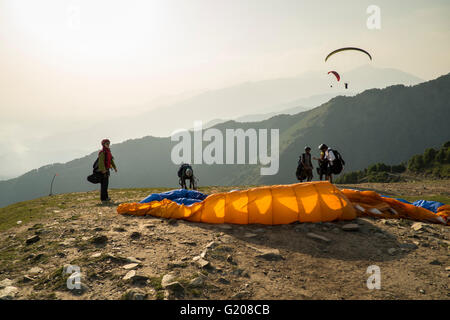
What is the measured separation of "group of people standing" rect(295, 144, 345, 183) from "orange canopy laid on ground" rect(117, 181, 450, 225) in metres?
5.18

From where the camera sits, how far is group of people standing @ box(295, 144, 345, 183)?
1312 centimetres

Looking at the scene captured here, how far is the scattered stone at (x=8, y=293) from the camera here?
161 inches

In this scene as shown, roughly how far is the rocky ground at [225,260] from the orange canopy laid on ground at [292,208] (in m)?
0.26

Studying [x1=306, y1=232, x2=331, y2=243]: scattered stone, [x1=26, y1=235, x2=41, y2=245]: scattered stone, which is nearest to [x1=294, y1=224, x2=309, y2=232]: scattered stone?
[x1=306, y1=232, x2=331, y2=243]: scattered stone

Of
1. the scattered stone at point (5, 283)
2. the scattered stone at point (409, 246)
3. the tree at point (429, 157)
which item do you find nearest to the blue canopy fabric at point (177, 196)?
the scattered stone at point (5, 283)

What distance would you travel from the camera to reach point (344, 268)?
4992mm

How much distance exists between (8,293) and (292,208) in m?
6.16

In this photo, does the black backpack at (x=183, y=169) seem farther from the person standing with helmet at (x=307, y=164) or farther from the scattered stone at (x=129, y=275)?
the scattered stone at (x=129, y=275)

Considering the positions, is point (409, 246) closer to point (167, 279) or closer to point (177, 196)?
point (167, 279)

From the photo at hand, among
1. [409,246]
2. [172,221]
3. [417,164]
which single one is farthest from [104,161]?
[417,164]
